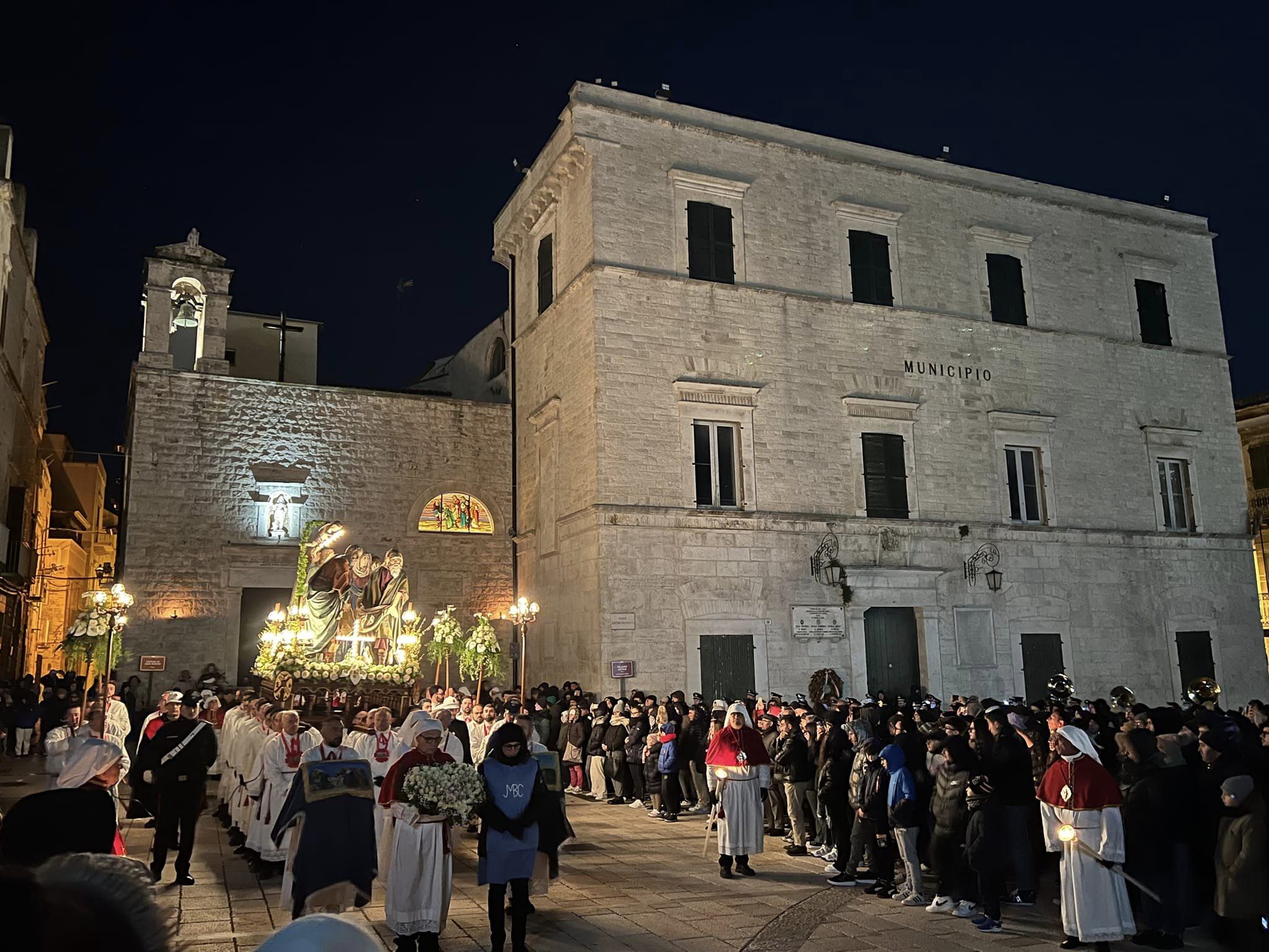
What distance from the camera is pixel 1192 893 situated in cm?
793

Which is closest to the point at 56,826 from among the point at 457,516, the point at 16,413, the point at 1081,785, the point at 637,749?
the point at 1081,785

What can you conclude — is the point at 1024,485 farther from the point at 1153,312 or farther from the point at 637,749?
the point at 637,749

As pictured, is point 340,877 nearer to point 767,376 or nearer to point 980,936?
point 980,936

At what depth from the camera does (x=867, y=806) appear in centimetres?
960

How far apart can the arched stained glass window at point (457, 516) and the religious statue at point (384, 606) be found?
5.25 meters

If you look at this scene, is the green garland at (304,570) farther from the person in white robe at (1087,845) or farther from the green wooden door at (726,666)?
the person in white robe at (1087,845)

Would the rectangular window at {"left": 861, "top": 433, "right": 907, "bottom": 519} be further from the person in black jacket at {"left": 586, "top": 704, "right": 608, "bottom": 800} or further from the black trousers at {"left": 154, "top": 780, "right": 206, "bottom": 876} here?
the black trousers at {"left": 154, "top": 780, "right": 206, "bottom": 876}

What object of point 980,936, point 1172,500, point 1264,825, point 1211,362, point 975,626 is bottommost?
point 980,936

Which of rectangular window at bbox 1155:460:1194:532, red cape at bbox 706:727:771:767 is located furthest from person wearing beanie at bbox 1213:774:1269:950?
rectangular window at bbox 1155:460:1194:532

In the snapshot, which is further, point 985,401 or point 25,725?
point 985,401

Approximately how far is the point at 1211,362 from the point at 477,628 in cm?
2132

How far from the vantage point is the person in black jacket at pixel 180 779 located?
31.6ft

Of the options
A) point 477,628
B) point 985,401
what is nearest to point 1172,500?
point 985,401

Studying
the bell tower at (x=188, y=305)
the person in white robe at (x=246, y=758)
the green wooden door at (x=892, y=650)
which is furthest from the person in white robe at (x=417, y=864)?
the bell tower at (x=188, y=305)
